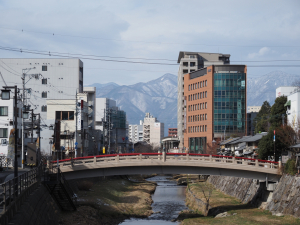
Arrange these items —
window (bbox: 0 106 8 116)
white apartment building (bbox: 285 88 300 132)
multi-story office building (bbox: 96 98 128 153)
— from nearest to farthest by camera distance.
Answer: white apartment building (bbox: 285 88 300 132), window (bbox: 0 106 8 116), multi-story office building (bbox: 96 98 128 153)

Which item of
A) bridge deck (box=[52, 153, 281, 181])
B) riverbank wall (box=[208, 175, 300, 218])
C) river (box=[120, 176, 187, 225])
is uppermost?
bridge deck (box=[52, 153, 281, 181])

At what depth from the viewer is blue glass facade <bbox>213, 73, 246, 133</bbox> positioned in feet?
361

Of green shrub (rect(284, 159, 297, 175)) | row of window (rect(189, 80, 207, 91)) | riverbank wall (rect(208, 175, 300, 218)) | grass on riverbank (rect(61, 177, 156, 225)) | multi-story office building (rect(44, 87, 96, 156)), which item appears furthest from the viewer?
row of window (rect(189, 80, 207, 91))

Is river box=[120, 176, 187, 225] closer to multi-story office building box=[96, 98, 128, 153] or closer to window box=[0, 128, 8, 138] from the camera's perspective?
window box=[0, 128, 8, 138]

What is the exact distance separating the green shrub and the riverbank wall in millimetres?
572

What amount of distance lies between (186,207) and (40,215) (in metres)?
34.6

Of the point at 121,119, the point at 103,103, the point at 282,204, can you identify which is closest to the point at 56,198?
the point at 282,204

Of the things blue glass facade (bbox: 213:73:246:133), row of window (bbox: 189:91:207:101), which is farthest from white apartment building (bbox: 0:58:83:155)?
blue glass facade (bbox: 213:73:246:133)

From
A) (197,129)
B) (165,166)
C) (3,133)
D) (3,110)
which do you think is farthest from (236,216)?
(197,129)

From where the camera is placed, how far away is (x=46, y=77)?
106812 mm

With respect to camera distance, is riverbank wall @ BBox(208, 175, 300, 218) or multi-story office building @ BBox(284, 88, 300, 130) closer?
riverbank wall @ BBox(208, 175, 300, 218)

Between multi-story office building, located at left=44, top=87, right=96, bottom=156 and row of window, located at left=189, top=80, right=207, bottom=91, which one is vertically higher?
row of window, located at left=189, top=80, right=207, bottom=91

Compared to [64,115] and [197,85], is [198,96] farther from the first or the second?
[64,115]

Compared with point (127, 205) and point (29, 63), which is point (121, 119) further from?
point (127, 205)
